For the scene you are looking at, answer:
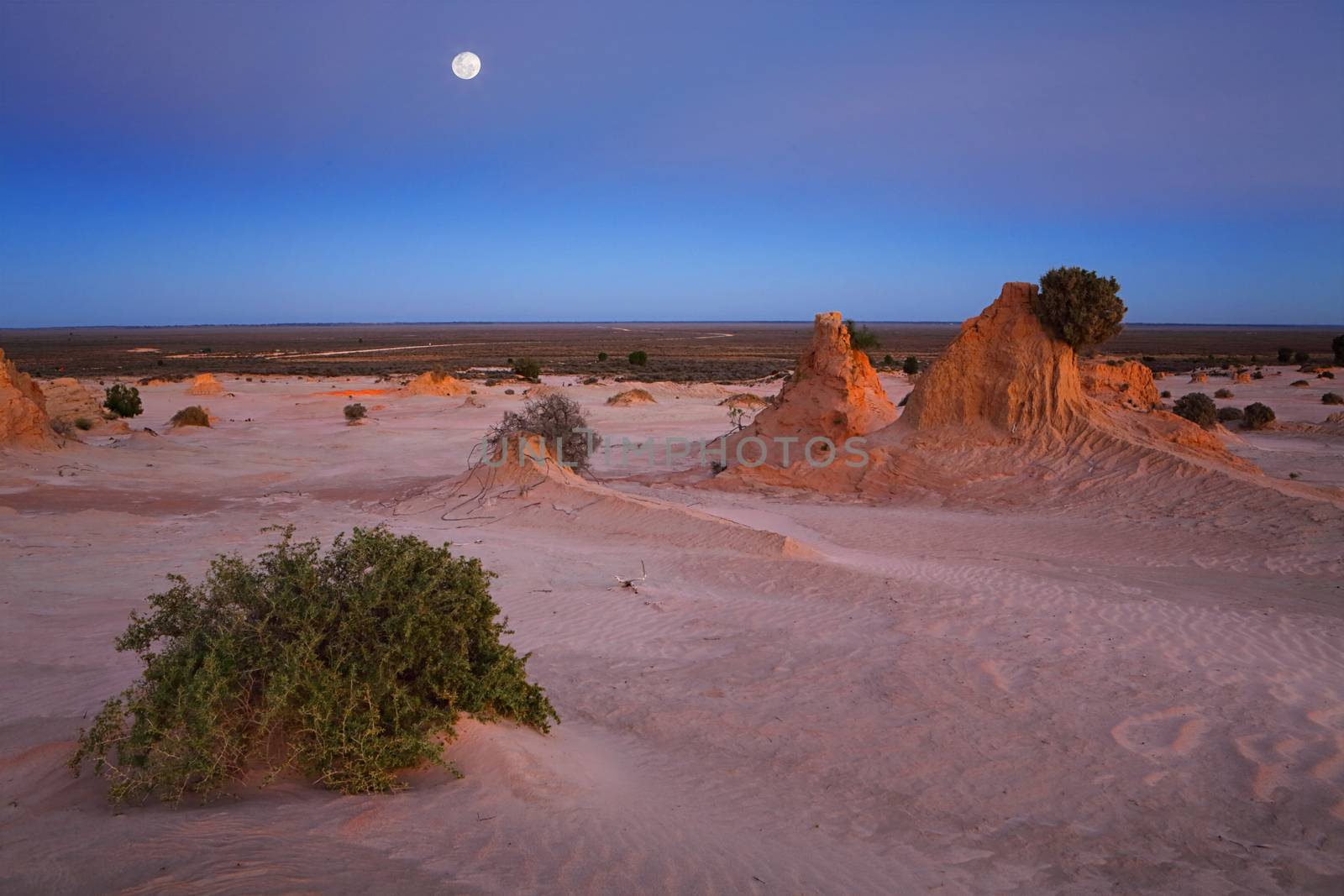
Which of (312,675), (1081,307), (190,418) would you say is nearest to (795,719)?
(312,675)

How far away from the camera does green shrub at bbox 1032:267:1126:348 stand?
48.8 ft

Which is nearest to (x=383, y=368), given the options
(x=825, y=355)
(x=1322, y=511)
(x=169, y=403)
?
(x=169, y=403)

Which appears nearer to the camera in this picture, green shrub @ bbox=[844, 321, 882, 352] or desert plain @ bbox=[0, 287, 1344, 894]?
desert plain @ bbox=[0, 287, 1344, 894]

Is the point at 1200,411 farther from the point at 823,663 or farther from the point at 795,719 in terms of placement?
the point at 795,719

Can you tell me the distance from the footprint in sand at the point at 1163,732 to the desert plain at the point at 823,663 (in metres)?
0.03

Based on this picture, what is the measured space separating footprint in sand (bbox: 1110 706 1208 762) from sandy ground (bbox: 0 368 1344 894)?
1.4 inches

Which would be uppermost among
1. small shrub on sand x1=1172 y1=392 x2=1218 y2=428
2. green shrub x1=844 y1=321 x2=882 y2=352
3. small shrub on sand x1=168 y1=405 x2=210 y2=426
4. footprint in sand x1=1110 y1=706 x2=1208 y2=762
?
green shrub x1=844 y1=321 x2=882 y2=352

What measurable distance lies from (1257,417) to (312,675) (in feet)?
89.7

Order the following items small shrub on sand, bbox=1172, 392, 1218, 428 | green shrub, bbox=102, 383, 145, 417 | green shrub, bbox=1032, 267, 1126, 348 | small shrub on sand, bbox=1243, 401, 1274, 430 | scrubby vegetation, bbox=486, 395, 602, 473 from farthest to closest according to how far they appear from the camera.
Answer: green shrub, bbox=102, 383, 145, 417, small shrub on sand, bbox=1243, 401, 1274, 430, small shrub on sand, bbox=1172, 392, 1218, 428, scrubby vegetation, bbox=486, 395, 602, 473, green shrub, bbox=1032, 267, 1126, 348

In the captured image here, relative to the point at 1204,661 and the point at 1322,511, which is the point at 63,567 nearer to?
the point at 1204,661

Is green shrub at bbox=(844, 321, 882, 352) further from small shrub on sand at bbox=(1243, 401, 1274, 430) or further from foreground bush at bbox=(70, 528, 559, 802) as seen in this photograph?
foreground bush at bbox=(70, 528, 559, 802)

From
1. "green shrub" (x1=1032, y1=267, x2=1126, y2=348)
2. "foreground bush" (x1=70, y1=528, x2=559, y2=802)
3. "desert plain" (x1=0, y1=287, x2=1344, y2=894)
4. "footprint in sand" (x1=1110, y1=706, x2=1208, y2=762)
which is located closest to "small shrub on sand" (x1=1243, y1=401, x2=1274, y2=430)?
"desert plain" (x1=0, y1=287, x2=1344, y2=894)

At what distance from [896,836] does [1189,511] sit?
10841 mm

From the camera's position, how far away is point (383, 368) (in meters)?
61.1
